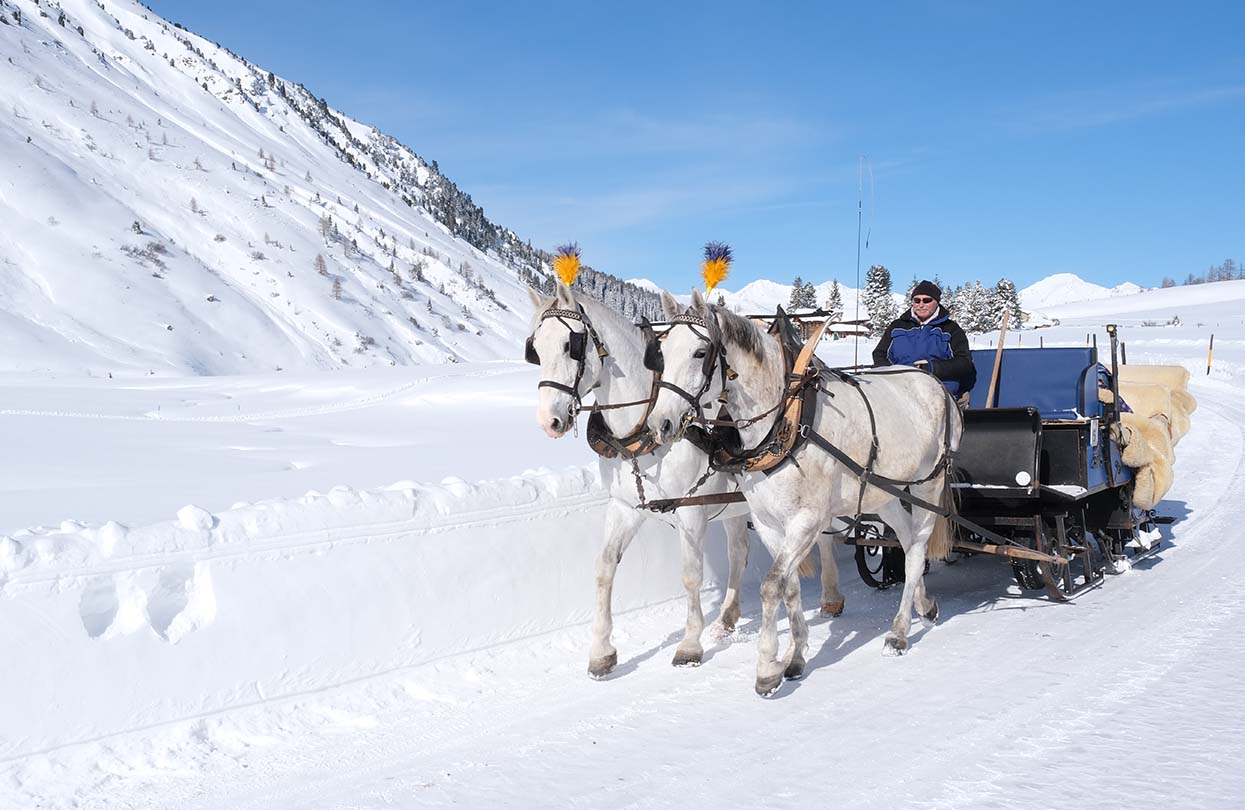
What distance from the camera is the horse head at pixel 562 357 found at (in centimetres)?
465

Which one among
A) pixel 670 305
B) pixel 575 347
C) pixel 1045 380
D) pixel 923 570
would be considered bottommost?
A: pixel 923 570

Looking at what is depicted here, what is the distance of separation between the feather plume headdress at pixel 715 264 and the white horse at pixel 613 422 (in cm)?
57

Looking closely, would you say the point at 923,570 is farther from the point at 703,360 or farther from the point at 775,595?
the point at 703,360

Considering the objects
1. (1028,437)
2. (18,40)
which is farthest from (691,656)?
(18,40)

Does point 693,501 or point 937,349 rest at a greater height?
point 937,349

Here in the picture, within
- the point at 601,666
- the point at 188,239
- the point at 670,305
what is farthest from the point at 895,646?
the point at 188,239

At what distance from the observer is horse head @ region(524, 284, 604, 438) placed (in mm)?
4648

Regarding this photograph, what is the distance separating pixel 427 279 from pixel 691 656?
219 ft

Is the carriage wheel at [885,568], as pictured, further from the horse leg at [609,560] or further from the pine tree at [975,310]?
the pine tree at [975,310]

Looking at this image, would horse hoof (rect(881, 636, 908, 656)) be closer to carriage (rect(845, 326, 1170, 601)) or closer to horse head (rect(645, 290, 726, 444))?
carriage (rect(845, 326, 1170, 601))

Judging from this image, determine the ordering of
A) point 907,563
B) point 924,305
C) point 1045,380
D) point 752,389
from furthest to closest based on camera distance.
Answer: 1. point 1045,380
2. point 924,305
3. point 907,563
4. point 752,389

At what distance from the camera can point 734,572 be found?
630 cm

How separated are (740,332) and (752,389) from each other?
318 mm

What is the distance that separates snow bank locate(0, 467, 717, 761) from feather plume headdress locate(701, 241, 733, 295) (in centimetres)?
186
